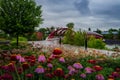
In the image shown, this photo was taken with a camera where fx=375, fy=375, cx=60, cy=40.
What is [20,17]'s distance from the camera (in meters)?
33.1

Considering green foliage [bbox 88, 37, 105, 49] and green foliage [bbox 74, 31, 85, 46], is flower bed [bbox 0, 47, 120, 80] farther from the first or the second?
green foliage [bbox 74, 31, 85, 46]

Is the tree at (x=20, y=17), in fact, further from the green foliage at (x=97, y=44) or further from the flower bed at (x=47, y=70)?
the flower bed at (x=47, y=70)

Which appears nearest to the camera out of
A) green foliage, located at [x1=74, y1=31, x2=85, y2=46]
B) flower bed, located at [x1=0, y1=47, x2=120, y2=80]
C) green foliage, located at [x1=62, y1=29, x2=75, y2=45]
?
flower bed, located at [x1=0, y1=47, x2=120, y2=80]

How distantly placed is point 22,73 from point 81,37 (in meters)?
25.2

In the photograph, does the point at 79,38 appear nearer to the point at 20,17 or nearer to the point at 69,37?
the point at 69,37

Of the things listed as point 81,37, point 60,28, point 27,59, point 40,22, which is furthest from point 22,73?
point 60,28

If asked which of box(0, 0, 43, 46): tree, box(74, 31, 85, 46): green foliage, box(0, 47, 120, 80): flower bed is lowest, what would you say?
box(0, 47, 120, 80): flower bed

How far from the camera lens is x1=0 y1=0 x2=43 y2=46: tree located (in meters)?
32.6

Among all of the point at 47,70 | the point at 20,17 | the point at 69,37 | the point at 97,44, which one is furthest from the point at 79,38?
the point at 47,70

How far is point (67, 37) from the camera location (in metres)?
33.4

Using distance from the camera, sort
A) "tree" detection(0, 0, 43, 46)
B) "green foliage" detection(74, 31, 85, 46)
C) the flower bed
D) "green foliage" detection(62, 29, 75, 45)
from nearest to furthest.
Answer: the flower bed, "green foliage" detection(74, 31, 85, 46), "tree" detection(0, 0, 43, 46), "green foliage" detection(62, 29, 75, 45)

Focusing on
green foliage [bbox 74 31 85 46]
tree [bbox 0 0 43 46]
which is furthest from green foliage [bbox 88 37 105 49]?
→ tree [bbox 0 0 43 46]

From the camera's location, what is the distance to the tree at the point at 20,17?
107 feet

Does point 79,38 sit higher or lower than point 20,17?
lower
